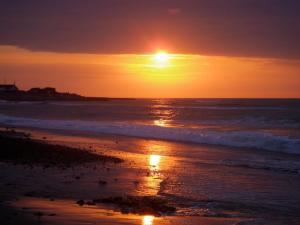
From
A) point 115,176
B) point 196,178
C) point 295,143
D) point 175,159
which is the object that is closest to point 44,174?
point 115,176

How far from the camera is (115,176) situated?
1530 centimetres

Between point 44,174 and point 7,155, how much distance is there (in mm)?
4195

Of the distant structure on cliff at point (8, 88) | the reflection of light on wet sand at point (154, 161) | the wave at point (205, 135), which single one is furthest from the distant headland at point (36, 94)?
the reflection of light on wet sand at point (154, 161)

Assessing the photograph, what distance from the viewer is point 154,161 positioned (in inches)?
780

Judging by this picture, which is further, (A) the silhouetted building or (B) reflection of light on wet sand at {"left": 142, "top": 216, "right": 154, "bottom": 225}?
(A) the silhouetted building

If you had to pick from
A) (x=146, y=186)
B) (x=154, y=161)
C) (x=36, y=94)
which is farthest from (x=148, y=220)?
(x=36, y=94)

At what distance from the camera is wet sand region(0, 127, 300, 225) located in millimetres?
9914

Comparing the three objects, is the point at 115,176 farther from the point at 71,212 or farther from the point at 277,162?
the point at 277,162

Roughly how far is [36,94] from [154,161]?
152 meters

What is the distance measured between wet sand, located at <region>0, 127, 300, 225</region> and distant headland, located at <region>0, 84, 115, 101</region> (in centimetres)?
13228

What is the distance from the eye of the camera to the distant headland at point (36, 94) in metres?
150

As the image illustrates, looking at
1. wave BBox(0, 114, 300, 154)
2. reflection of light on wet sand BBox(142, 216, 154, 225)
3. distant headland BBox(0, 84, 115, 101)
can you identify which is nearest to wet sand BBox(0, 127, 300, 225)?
reflection of light on wet sand BBox(142, 216, 154, 225)

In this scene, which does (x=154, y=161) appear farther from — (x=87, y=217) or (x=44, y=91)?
(x=44, y=91)

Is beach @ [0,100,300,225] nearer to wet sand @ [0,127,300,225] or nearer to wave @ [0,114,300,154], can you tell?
wet sand @ [0,127,300,225]
